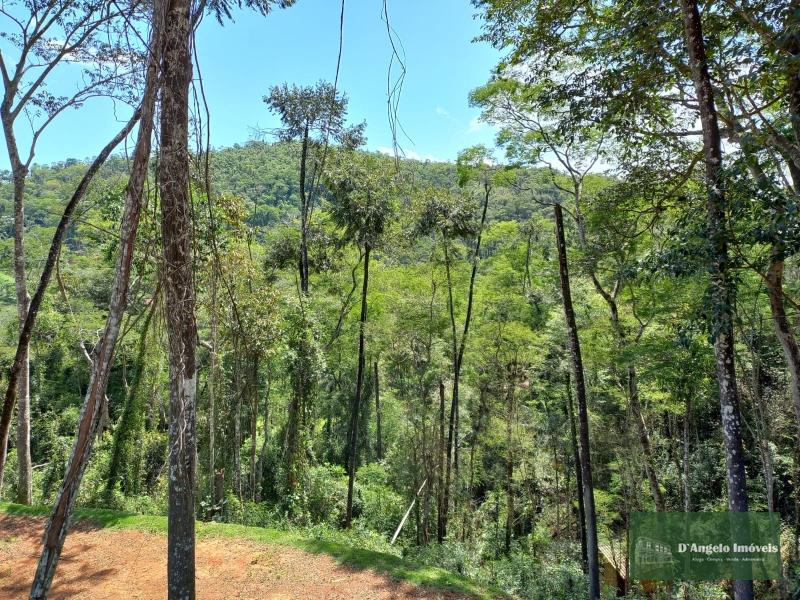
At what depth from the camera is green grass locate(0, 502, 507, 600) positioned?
6.35 m

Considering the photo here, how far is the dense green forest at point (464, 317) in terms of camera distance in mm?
2607

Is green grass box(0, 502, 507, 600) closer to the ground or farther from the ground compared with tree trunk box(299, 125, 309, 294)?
closer to the ground

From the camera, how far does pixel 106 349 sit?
183cm

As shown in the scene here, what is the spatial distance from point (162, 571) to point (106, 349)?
20.8 ft

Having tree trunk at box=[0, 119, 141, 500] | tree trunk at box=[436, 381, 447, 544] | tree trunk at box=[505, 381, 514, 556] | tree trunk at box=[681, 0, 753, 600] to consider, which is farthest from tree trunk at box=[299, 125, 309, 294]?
tree trunk at box=[681, 0, 753, 600]

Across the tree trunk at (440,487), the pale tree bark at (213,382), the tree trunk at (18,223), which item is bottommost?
the tree trunk at (440,487)

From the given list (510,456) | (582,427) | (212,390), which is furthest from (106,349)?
(510,456)

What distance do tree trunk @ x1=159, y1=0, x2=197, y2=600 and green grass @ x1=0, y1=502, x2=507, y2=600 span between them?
202 inches

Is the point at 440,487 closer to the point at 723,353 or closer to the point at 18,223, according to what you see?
the point at 723,353

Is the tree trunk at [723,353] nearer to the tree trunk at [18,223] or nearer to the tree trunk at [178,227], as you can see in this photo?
the tree trunk at [178,227]

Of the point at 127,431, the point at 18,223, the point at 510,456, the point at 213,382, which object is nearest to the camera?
the point at 213,382

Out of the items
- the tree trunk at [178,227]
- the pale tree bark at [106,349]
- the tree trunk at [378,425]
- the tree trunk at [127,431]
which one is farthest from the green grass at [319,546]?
the tree trunk at [378,425]

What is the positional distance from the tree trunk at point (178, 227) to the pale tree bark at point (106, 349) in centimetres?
16

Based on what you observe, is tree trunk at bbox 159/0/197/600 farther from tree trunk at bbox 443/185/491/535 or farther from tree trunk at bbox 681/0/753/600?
tree trunk at bbox 443/185/491/535
